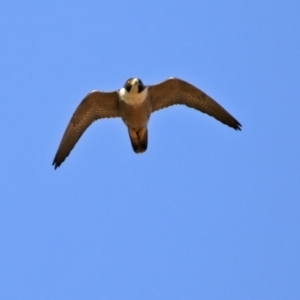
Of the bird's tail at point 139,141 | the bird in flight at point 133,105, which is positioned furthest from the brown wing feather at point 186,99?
the bird's tail at point 139,141

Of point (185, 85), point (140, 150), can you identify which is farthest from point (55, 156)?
point (185, 85)

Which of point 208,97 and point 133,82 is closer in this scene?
point 133,82

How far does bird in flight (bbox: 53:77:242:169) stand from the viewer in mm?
16953

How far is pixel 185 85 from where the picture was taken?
17.5 m

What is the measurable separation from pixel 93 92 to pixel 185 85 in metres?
1.85

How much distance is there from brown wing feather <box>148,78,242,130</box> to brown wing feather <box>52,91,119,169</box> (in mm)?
824

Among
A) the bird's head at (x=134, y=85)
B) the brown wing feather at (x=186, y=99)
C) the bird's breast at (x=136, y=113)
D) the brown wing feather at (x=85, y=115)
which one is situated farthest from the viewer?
the brown wing feather at (x=186, y=99)

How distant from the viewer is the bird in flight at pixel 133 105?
17.0 metres

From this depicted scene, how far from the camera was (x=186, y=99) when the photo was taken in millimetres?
17781

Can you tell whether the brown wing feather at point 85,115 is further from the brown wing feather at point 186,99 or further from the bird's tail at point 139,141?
the brown wing feather at point 186,99

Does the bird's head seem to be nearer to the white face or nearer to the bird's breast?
the white face

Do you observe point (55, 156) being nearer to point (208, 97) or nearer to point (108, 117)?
point (108, 117)

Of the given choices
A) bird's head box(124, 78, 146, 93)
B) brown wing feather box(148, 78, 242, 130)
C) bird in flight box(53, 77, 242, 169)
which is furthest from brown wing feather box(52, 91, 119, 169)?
brown wing feather box(148, 78, 242, 130)

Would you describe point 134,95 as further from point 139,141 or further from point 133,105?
point 139,141
